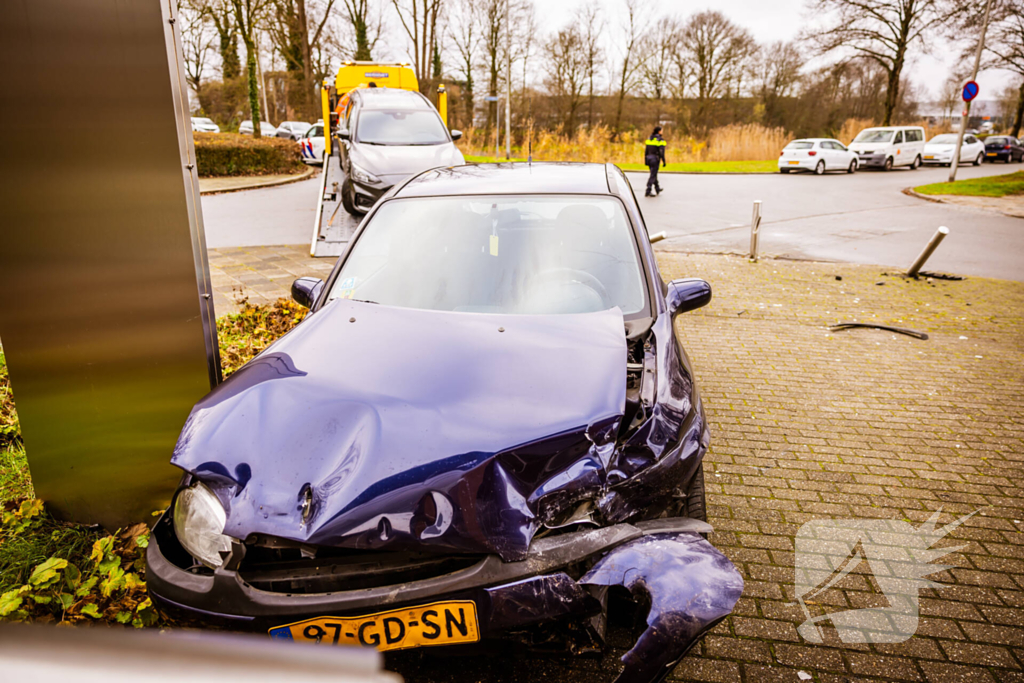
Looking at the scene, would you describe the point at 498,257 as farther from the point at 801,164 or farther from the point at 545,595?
the point at 801,164

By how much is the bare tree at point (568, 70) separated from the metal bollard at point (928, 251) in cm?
3128

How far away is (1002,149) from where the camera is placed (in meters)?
35.5

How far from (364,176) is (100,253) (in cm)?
724

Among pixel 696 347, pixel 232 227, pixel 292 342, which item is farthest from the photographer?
pixel 232 227

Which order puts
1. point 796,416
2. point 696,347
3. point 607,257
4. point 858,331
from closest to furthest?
point 607,257 < point 796,416 < point 696,347 < point 858,331

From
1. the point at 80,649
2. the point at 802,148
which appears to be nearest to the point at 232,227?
the point at 80,649

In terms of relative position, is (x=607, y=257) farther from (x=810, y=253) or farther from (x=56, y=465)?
(x=810, y=253)

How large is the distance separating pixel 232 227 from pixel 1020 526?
1177 cm

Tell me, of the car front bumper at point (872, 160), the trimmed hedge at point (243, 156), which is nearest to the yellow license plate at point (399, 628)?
the trimmed hedge at point (243, 156)

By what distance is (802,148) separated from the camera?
25.6 m

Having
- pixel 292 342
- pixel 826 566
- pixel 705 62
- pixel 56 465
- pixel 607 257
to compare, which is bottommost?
pixel 826 566

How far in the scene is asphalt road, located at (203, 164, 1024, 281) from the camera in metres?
10.6

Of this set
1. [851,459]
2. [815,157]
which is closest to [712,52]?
[815,157]

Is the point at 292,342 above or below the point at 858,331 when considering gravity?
above
